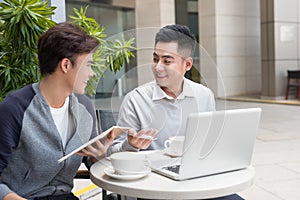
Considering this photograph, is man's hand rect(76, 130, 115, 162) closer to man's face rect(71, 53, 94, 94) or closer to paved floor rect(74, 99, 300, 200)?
paved floor rect(74, 99, 300, 200)

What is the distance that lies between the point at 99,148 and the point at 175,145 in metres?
0.32

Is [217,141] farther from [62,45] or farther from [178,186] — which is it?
[62,45]

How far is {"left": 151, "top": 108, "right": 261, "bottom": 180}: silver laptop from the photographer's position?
1.22m

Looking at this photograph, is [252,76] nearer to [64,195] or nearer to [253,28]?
[253,28]

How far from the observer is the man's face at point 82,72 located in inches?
57.2

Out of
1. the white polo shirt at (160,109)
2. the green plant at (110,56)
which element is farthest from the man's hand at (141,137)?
the green plant at (110,56)

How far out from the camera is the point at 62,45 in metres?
1.46

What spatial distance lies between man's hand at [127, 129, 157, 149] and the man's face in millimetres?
269

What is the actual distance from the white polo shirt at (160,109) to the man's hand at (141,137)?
0.05 feet

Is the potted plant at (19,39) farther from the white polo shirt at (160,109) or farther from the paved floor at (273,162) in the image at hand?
the paved floor at (273,162)

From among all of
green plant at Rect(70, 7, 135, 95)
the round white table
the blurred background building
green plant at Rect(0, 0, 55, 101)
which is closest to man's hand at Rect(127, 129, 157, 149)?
the round white table

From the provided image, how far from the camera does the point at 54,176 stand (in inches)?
61.4

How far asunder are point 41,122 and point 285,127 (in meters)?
5.78

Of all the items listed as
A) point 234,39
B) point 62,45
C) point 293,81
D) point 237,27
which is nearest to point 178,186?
point 62,45
